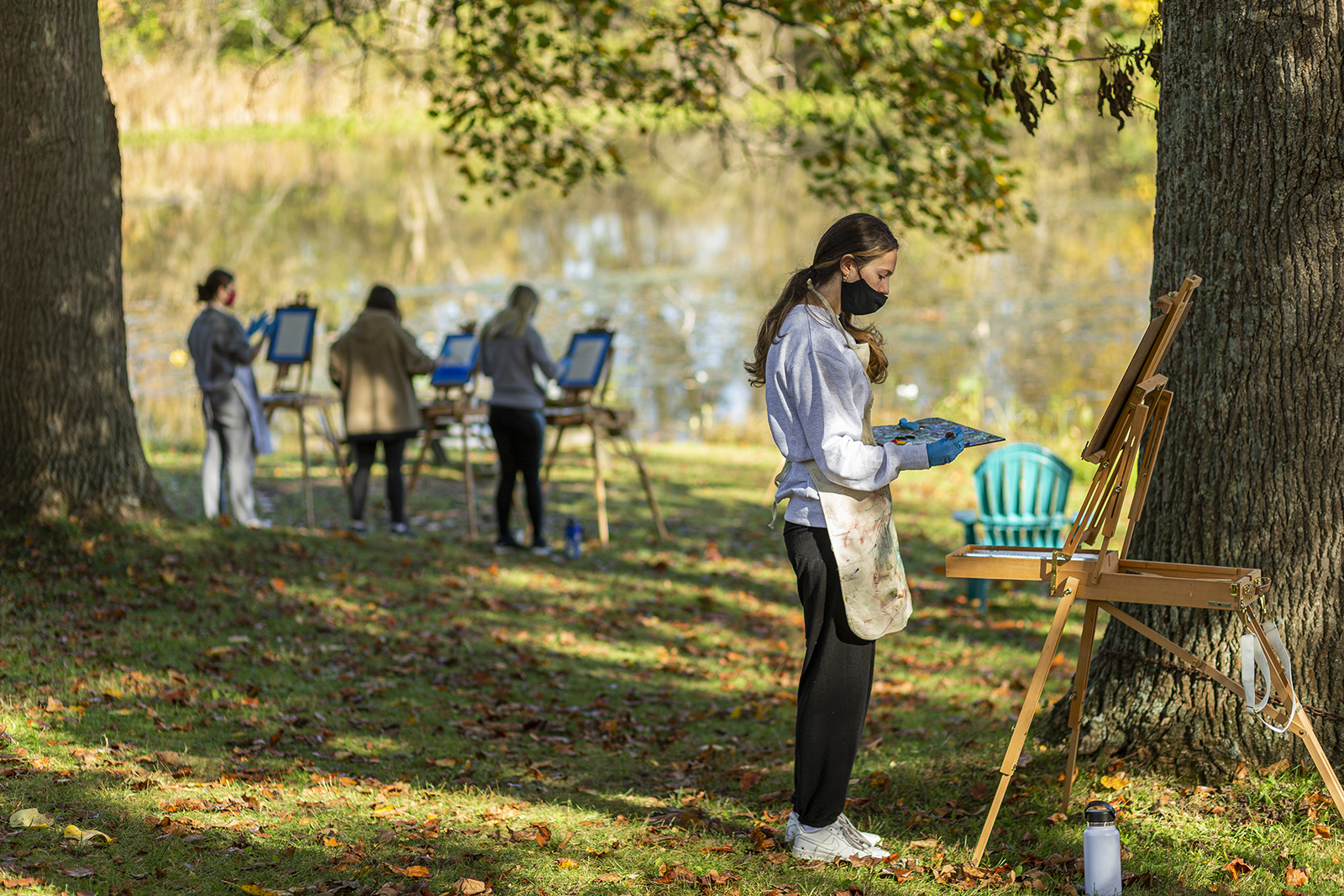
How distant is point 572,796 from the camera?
4844mm

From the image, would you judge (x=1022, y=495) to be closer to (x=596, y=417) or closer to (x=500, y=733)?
(x=596, y=417)

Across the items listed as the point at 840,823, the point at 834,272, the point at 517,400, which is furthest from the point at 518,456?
the point at 834,272

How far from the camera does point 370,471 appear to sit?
383 inches

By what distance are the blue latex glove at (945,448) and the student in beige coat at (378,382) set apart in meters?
6.69

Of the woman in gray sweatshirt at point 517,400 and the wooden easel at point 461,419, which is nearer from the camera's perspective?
the woman in gray sweatshirt at point 517,400

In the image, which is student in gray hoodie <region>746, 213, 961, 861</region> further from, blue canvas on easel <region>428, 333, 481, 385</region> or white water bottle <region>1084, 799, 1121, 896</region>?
blue canvas on easel <region>428, 333, 481, 385</region>

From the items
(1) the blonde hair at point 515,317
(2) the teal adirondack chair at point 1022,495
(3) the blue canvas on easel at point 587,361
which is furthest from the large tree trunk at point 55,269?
(2) the teal adirondack chair at point 1022,495

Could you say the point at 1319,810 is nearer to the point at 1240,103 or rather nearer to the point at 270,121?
the point at 1240,103

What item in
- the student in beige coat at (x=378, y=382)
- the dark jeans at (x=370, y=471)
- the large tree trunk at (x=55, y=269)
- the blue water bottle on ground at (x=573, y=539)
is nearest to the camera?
the large tree trunk at (x=55, y=269)

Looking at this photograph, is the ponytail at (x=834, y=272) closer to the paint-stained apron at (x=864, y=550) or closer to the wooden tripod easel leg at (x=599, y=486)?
the paint-stained apron at (x=864, y=550)

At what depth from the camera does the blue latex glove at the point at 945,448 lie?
11.1 ft

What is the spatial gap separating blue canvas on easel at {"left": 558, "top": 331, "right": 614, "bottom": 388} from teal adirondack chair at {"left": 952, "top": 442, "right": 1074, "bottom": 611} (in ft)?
9.25

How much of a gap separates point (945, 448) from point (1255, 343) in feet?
4.39

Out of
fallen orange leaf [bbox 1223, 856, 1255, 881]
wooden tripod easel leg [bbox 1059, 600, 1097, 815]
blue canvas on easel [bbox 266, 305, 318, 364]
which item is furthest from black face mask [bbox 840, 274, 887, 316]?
blue canvas on easel [bbox 266, 305, 318, 364]
